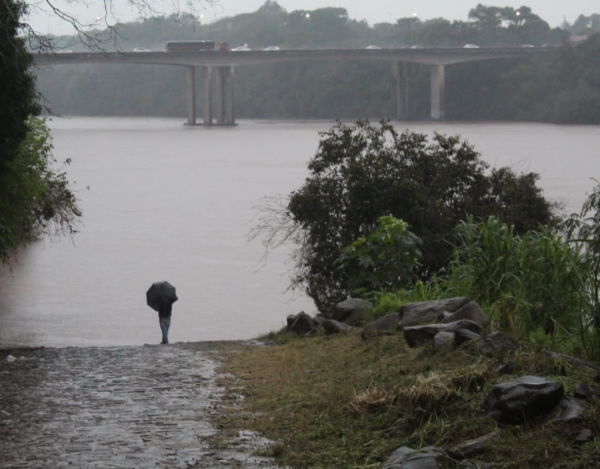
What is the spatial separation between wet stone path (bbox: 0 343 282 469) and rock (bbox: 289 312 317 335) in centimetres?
252

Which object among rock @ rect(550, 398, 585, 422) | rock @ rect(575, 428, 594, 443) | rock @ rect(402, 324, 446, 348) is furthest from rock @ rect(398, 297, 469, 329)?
rock @ rect(575, 428, 594, 443)

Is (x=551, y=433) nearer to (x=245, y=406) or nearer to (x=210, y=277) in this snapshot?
(x=245, y=406)

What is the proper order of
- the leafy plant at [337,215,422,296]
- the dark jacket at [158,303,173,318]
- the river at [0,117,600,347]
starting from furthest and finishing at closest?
1. the river at [0,117,600,347]
2. the dark jacket at [158,303,173,318]
3. the leafy plant at [337,215,422,296]

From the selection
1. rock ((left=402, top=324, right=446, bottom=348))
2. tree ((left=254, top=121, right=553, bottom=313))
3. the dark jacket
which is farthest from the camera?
tree ((left=254, top=121, right=553, bottom=313))

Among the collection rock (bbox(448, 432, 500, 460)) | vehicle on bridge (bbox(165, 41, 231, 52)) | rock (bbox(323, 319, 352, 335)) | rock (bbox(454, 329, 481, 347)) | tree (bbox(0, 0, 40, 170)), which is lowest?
rock (bbox(323, 319, 352, 335))

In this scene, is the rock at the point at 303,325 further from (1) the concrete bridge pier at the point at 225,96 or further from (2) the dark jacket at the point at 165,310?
(1) the concrete bridge pier at the point at 225,96

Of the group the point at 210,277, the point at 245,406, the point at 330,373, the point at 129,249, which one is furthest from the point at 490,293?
the point at 129,249

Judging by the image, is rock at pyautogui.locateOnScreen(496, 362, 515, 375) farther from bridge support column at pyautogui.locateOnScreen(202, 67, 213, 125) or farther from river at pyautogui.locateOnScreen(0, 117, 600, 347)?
bridge support column at pyautogui.locateOnScreen(202, 67, 213, 125)

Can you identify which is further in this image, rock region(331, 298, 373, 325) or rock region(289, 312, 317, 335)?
rock region(289, 312, 317, 335)

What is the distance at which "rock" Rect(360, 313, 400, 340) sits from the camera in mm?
8875

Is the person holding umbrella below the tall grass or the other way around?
below

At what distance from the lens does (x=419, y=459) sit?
15.8 ft

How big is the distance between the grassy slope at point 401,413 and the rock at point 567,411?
0.16ft

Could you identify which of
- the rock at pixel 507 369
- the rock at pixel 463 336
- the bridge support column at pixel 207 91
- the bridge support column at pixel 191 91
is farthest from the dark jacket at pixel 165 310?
the bridge support column at pixel 191 91
